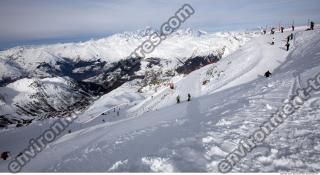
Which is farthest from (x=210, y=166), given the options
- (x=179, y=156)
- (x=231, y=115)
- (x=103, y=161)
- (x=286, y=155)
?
(x=231, y=115)

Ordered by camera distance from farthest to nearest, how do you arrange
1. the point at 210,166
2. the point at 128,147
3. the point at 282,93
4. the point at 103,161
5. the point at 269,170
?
1. the point at 282,93
2. the point at 128,147
3. the point at 103,161
4. the point at 210,166
5. the point at 269,170

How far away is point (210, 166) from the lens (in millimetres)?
11422

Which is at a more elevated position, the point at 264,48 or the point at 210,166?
the point at 264,48

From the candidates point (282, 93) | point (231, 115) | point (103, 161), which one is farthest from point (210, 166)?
point (282, 93)

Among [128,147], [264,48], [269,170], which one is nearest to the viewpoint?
[269,170]

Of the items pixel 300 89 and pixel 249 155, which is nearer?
pixel 249 155

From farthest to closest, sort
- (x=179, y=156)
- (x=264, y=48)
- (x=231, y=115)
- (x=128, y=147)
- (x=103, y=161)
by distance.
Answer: (x=264, y=48) → (x=231, y=115) → (x=128, y=147) → (x=103, y=161) → (x=179, y=156)

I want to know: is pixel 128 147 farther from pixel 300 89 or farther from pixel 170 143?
pixel 300 89

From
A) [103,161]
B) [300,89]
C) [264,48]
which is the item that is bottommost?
[103,161]

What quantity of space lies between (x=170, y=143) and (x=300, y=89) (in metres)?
13.0

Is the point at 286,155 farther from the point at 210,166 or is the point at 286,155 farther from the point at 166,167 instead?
the point at 166,167

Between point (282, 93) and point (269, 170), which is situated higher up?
point (282, 93)

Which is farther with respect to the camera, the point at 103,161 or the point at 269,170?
the point at 103,161

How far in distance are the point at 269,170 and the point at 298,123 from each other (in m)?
5.68
